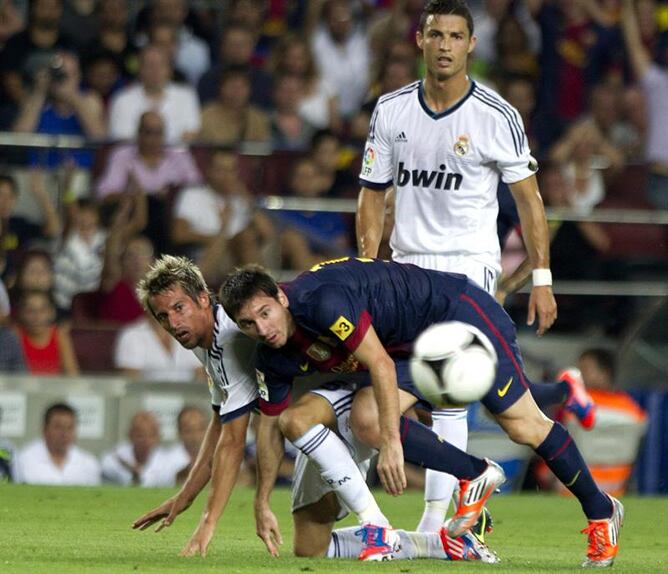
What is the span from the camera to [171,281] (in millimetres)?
6348

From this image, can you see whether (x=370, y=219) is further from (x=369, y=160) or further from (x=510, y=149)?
(x=510, y=149)

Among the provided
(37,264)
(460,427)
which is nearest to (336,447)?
(460,427)

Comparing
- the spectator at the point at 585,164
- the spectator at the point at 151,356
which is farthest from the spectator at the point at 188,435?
the spectator at the point at 585,164

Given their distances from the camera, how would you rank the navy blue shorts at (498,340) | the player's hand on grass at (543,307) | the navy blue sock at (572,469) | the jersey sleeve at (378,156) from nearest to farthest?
the navy blue shorts at (498,340) < the navy blue sock at (572,469) < the player's hand on grass at (543,307) < the jersey sleeve at (378,156)

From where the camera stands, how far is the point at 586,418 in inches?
342

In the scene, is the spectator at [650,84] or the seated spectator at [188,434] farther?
the spectator at [650,84]

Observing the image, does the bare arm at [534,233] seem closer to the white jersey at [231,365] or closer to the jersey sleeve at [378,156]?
the jersey sleeve at [378,156]

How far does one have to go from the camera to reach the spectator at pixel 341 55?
14.7m

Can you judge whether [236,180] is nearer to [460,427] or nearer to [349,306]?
[460,427]

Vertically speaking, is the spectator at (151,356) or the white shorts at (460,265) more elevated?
the white shorts at (460,265)

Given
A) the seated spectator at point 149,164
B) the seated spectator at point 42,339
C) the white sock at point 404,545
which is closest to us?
the white sock at point 404,545

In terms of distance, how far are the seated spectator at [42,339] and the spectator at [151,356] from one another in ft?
1.20

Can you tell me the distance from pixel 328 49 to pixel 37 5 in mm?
2704

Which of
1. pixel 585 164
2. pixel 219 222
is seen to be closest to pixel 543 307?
pixel 219 222
